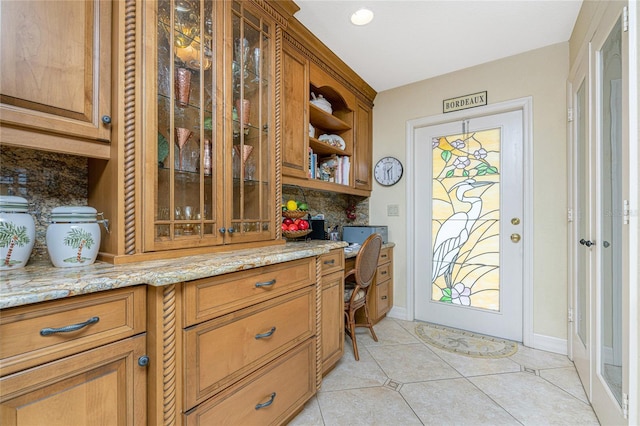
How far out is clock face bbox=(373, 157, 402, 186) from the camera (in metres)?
3.01

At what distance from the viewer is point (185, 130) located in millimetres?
1329

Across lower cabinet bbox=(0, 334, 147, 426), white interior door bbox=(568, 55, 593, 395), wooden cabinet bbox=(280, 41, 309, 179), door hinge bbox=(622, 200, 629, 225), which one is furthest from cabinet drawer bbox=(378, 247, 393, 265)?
lower cabinet bbox=(0, 334, 147, 426)

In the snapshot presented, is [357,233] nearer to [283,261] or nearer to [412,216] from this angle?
[412,216]

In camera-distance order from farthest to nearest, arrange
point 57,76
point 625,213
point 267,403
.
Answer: point 267,403, point 625,213, point 57,76

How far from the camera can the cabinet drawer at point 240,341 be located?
39.7 inches

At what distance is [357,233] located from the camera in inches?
109

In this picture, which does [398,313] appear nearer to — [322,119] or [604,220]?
[604,220]

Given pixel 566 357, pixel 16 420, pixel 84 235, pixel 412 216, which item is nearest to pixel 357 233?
pixel 412 216

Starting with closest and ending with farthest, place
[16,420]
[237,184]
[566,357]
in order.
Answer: [16,420]
[237,184]
[566,357]

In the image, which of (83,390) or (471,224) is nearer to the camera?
(83,390)

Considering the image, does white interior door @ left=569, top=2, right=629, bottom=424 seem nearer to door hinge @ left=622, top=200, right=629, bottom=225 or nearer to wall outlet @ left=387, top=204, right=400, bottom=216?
door hinge @ left=622, top=200, right=629, bottom=225

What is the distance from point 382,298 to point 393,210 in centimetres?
96

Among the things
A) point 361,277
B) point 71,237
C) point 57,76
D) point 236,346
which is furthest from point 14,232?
point 361,277

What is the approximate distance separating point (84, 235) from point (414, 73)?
2908 millimetres
